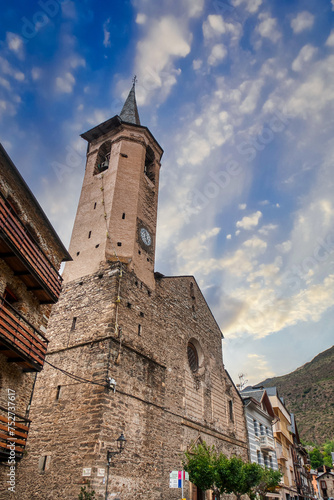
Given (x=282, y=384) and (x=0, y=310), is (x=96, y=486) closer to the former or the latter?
(x=0, y=310)

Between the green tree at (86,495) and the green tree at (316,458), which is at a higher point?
the green tree at (316,458)

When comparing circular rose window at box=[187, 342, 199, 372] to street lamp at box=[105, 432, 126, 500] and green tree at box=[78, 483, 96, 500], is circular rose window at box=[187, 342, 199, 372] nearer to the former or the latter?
street lamp at box=[105, 432, 126, 500]

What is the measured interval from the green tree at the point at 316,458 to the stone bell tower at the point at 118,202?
76.2m

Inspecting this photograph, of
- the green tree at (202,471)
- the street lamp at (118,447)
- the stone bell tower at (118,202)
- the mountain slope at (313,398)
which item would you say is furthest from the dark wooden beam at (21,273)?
the mountain slope at (313,398)

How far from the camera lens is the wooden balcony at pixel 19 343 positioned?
28.0ft

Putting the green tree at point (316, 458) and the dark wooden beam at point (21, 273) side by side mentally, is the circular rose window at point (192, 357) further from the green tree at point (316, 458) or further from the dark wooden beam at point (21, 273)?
the green tree at point (316, 458)

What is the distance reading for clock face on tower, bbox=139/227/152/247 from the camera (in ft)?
58.4

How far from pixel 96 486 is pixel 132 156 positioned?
15.6m

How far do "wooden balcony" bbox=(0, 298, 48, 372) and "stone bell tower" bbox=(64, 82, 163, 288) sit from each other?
20.0ft

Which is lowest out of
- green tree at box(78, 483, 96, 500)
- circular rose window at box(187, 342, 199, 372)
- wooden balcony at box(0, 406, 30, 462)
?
green tree at box(78, 483, 96, 500)

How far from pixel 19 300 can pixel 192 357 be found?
12.2m

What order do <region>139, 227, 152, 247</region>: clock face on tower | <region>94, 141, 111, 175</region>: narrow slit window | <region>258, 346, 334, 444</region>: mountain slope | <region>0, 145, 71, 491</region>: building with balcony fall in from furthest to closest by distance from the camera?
1. <region>258, 346, 334, 444</region>: mountain slope
2. <region>94, 141, 111, 175</region>: narrow slit window
3. <region>139, 227, 152, 247</region>: clock face on tower
4. <region>0, 145, 71, 491</region>: building with balcony

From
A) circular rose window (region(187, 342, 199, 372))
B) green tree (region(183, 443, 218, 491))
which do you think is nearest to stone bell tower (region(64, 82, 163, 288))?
circular rose window (region(187, 342, 199, 372))

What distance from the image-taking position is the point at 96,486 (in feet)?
34.7
